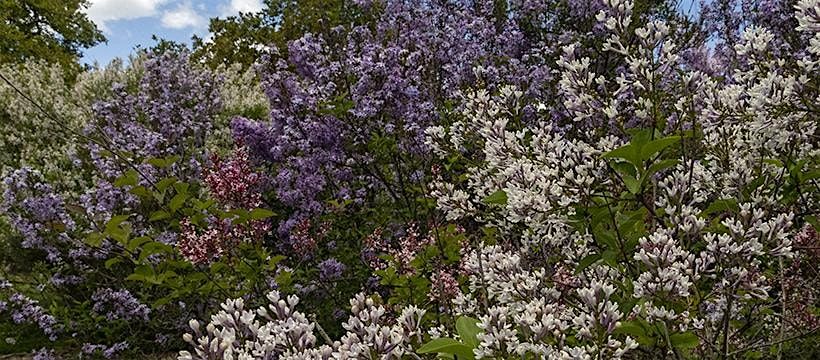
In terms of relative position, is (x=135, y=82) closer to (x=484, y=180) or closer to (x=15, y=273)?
(x=15, y=273)

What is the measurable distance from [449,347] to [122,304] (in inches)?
202

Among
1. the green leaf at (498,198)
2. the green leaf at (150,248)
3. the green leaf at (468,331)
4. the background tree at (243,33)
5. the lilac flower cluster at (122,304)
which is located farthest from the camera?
the background tree at (243,33)

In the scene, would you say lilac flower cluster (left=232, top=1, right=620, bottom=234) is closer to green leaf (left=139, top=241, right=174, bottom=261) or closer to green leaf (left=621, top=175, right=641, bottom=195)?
green leaf (left=139, top=241, right=174, bottom=261)

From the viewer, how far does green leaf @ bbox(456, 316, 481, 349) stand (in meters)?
1.63

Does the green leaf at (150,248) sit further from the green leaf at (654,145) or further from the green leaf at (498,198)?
the green leaf at (654,145)

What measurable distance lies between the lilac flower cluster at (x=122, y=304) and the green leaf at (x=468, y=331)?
454cm

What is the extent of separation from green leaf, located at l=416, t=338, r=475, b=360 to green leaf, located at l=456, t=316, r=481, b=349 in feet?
0.12

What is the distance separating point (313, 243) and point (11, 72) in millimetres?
8992

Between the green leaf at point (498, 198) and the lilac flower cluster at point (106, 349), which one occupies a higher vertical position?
the lilac flower cluster at point (106, 349)

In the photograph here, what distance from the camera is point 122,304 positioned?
5848mm

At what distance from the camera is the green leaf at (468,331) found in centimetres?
163

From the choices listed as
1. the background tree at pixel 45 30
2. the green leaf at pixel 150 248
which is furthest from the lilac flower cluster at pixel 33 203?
the background tree at pixel 45 30

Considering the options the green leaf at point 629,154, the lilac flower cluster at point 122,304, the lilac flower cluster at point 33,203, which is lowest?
the green leaf at point 629,154

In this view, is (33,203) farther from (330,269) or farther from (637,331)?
(637,331)
